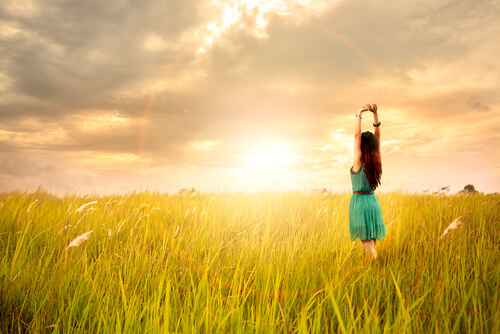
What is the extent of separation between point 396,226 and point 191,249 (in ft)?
11.4

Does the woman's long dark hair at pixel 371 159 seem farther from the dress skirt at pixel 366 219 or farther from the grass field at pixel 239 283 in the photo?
the grass field at pixel 239 283

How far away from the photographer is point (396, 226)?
5.00 metres

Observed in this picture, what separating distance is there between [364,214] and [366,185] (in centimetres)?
50

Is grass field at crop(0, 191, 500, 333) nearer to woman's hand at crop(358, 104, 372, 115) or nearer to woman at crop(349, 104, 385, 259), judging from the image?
woman at crop(349, 104, 385, 259)

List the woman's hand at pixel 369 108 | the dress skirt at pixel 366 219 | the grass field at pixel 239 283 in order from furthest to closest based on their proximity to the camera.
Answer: the woman's hand at pixel 369 108 → the dress skirt at pixel 366 219 → the grass field at pixel 239 283

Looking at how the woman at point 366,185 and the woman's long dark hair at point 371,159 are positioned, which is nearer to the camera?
the woman at point 366,185

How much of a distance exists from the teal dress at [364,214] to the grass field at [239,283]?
241 mm

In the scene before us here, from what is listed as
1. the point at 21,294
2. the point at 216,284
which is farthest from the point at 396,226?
the point at 21,294

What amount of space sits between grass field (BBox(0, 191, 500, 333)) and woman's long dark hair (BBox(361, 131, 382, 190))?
2.94ft

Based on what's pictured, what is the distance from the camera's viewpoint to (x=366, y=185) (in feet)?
15.2

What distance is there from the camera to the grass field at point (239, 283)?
7.05 ft

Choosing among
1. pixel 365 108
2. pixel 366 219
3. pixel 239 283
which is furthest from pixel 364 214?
pixel 239 283

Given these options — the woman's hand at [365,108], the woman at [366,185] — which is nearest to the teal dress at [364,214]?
the woman at [366,185]

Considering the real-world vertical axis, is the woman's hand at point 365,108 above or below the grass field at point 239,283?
above
